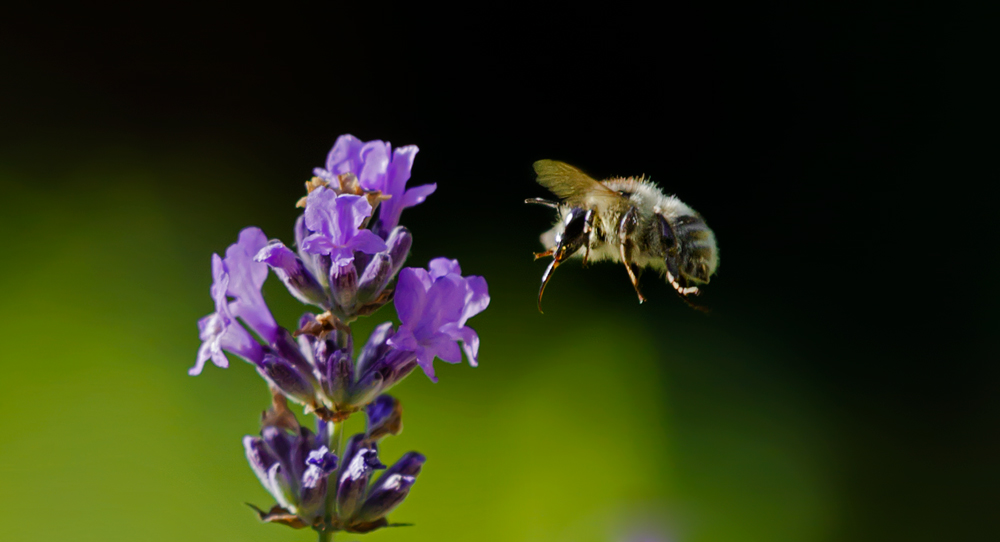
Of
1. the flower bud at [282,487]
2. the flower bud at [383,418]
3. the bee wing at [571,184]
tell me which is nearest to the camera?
the flower bud at [282,487]

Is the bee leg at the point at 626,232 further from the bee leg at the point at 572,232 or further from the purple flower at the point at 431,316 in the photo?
the purple flower at the point at 431,316

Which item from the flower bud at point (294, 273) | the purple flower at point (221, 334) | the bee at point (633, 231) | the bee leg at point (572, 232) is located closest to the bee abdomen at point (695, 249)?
the bee at point (633, 231)

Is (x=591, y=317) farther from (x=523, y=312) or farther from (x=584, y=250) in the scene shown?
(x=584, y=250)

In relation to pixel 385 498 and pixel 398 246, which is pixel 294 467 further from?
pixel 398 246

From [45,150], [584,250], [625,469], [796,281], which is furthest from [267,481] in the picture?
[796,281]

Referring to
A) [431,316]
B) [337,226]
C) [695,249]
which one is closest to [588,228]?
[695,249]

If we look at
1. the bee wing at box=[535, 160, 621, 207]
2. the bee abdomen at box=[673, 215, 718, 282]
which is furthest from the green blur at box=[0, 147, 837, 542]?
the bee wing at box=[535, 160, 621, 207]
